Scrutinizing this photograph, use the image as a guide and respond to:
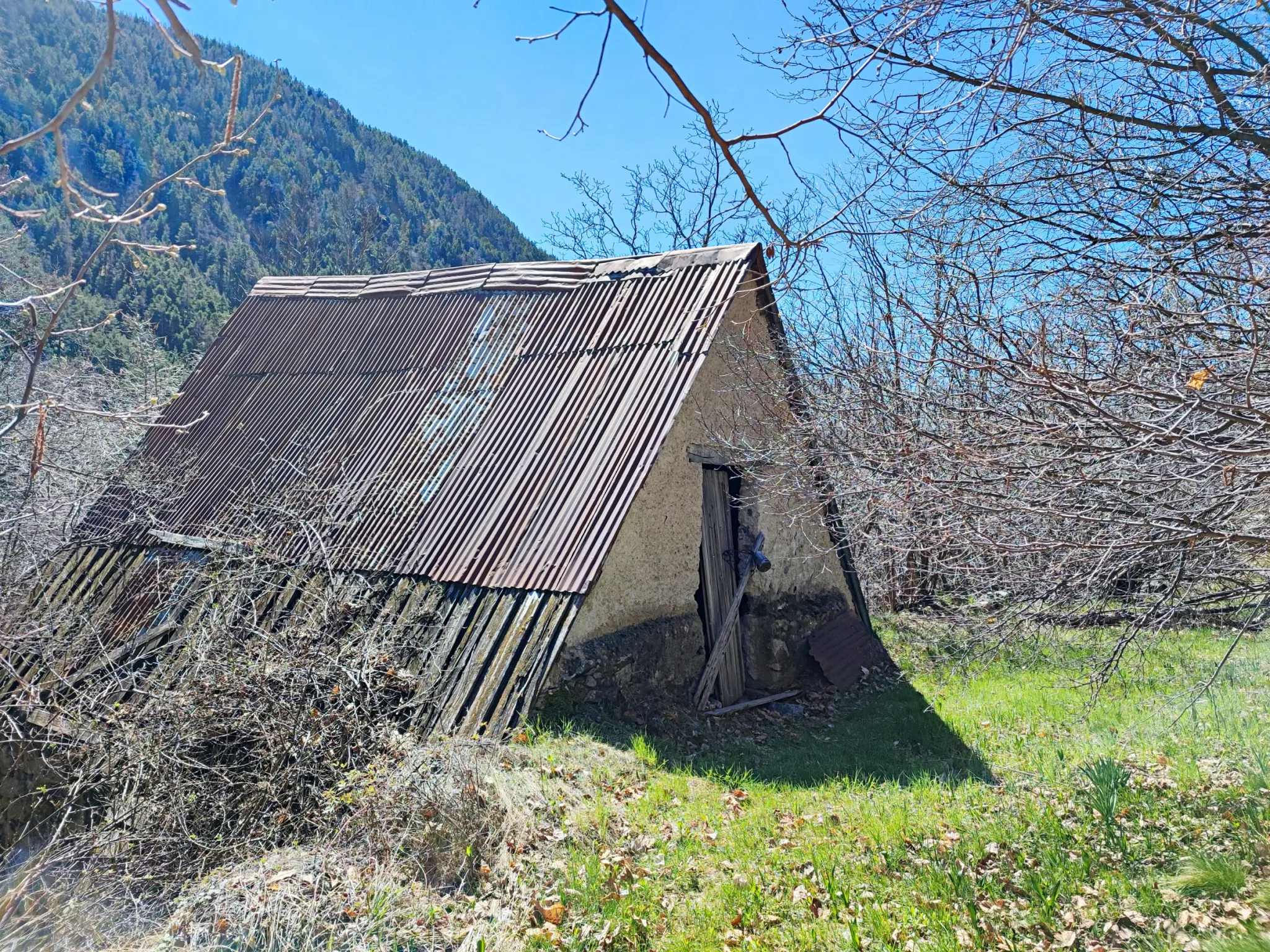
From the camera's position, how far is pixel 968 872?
196 inches

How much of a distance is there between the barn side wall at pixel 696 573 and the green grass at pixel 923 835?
0.78 m

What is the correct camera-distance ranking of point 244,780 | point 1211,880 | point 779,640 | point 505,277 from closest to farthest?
point 1211,880 → point 244,780 → point 779,640 → point 505,277

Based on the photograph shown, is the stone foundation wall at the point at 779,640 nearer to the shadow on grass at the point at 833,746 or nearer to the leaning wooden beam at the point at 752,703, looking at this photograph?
the leaning wooden beam at the point at 752,703

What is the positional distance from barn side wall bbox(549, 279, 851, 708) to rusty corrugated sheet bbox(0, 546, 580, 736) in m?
0.54

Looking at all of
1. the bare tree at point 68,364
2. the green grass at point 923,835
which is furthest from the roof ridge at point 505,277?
the green grass at point 923,835

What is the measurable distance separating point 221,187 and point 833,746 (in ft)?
108

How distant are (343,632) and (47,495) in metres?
6.55

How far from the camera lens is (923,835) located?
5625 millimetres

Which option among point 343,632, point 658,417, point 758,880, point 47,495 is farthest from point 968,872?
point 47,495

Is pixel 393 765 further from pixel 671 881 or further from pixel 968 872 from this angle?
pixel 968 872

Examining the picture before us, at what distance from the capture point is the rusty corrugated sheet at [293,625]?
7.61 metres

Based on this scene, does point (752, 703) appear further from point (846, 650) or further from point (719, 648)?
point (846, 650)

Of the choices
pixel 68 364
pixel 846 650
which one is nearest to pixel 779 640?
pixel 846 650

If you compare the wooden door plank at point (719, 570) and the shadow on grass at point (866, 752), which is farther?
the wooden door plank at point (719, 570)
